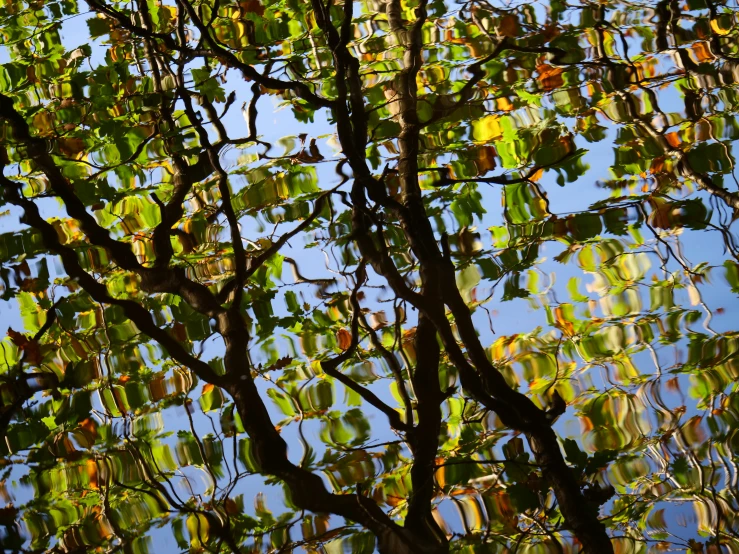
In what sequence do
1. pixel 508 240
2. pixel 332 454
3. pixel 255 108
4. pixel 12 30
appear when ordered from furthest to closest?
pixel 12 30 → pixel 255 108 → pixel 508 240 → pixel 332 454

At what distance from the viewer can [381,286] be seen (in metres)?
1.71

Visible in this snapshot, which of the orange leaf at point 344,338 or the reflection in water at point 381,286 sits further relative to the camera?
the orange leaf at point 344,338

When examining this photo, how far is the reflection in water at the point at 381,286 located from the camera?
4.28 feet

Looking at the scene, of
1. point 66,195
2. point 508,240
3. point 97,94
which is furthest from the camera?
point 97,94

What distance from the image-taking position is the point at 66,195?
209 centimetres

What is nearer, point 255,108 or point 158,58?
point 255,108

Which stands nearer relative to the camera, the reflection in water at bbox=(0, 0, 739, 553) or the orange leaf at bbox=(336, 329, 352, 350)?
the reflection in water at bbox=(0, 0, 739, 553)

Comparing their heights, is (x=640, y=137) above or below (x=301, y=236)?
above

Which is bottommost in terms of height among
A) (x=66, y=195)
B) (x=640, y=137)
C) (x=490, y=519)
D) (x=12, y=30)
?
(x=490, y=519)

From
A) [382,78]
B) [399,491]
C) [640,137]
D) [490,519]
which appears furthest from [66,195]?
[640,137]

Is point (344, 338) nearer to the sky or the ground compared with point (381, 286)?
nearer to the ground

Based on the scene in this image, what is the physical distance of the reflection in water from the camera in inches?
51.3

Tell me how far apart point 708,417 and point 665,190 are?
0.71 metres

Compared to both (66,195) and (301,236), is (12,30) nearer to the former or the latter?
(66,195)
